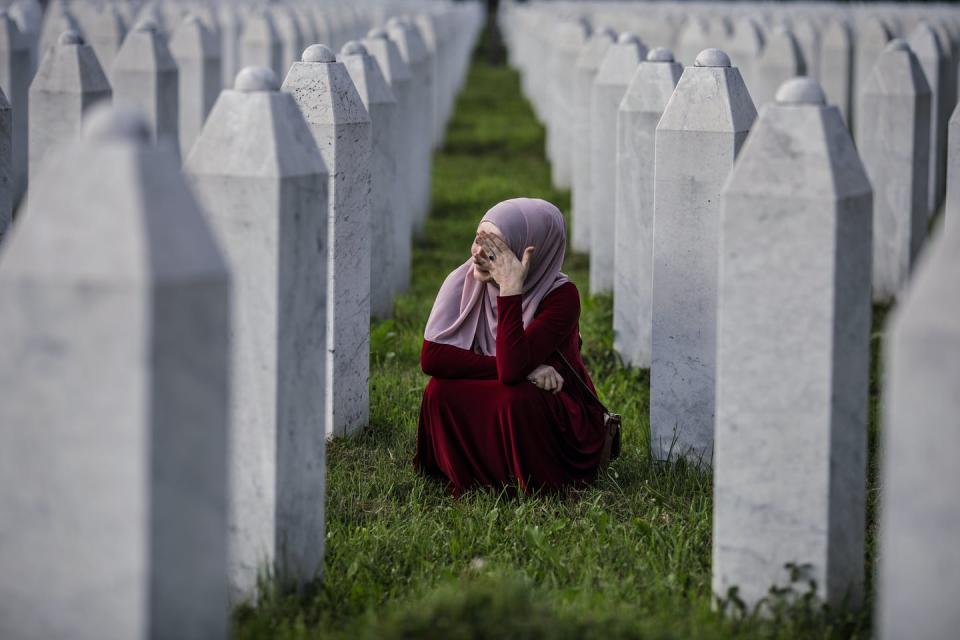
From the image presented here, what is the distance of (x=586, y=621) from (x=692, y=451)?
2.01 m

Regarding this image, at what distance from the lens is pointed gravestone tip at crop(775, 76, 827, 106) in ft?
12.3

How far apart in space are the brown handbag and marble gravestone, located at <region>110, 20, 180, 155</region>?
205 inches

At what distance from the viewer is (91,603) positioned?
291 cm

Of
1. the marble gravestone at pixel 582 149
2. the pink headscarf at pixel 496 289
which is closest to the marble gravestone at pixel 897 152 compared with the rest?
the marble gravestone at pixel 582 149

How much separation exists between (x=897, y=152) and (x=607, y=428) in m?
4.37

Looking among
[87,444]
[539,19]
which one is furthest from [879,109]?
[539,19]

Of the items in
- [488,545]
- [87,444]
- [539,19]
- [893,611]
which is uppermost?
[539,19]

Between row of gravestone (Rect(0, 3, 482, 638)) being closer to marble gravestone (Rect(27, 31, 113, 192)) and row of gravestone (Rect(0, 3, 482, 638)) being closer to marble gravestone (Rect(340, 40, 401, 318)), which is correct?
marble gravestone (Rect(340, 40, 401, 318))

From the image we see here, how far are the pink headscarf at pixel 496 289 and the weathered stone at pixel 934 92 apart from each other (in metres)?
6.30

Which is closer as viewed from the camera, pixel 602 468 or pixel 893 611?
pixel 893 611

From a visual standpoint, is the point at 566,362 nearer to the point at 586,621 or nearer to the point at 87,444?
the point at 586,621

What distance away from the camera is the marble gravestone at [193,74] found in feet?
40.3

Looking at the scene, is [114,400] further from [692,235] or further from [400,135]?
[400,135]

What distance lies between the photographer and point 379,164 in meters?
7.36
